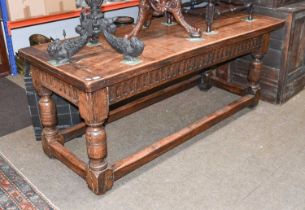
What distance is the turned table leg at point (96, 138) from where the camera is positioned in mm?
1708

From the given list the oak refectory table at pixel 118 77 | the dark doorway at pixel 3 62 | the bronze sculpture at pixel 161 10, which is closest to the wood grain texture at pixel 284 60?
the oak refectory table at pixel 118 77

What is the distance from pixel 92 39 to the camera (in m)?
2.08

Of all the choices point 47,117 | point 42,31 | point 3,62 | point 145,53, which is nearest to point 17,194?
point 47,117

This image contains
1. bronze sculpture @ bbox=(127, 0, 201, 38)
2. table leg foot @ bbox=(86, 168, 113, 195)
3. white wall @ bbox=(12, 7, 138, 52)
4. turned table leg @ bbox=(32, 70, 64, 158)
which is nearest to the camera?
table leg foot @ bbox=(86, 168, 113, 195)

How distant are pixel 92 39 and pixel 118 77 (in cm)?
48

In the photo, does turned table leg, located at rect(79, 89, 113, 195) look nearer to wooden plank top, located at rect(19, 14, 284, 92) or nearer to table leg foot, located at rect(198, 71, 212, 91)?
wooden plank top, located at rect(19, 14, 284, 92)

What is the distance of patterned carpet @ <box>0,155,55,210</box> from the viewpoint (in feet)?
6.22

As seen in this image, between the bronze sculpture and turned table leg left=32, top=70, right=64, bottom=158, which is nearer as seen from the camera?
turned table leg left=32, top=70, right=64, bottom=158

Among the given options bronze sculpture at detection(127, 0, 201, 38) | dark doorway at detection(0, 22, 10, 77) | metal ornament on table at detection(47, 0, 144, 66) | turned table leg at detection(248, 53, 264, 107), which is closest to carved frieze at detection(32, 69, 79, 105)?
metal ornament on table at detection(47, 0, 144, 66)

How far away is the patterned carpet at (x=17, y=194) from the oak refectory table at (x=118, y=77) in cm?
23

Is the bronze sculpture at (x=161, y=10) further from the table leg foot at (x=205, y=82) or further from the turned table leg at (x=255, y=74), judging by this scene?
the table leg foot at (x=205, y=82)

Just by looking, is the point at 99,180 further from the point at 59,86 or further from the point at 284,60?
the point at 284,60

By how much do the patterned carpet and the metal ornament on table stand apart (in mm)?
717

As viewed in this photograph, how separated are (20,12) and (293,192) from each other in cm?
261
